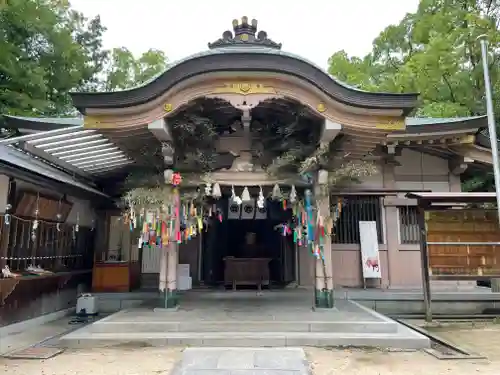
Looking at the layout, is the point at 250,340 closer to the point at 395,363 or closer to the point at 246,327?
the point at 246,327

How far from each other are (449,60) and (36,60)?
16.7 metres

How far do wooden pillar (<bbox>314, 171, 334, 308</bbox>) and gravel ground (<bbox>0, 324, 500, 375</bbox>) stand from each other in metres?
1.67

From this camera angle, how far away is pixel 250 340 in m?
A: 5.91

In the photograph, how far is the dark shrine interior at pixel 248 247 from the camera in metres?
11.3

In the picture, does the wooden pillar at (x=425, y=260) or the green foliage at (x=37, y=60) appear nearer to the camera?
the wooden pillar at (x=425, y=260)

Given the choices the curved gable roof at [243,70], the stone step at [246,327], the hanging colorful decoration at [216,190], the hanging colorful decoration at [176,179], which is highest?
the curved gable roof at [243,70]

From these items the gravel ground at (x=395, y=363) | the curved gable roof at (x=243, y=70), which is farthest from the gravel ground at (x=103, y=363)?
the curved gable roof at (x=243, y=70)

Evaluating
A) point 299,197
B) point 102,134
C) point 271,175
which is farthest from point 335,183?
point 102,134

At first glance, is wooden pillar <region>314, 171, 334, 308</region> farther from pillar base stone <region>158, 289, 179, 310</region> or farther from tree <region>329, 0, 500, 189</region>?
tree <region>329, 0, 500, 189</region>

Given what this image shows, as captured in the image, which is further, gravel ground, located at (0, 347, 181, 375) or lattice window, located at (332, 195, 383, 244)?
lattice window, located at (332, 195, 383, 244)

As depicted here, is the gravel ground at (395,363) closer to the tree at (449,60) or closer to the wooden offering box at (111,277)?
the wooden offering box at (111,277)

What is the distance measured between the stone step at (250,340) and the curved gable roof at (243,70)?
3745mm

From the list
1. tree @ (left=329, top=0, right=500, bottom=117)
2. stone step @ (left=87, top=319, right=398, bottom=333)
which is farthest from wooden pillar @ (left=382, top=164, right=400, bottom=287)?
tree @ (left=329, top=0, right=500, bottom=117)

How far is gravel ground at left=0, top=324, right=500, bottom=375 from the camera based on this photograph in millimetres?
4867
